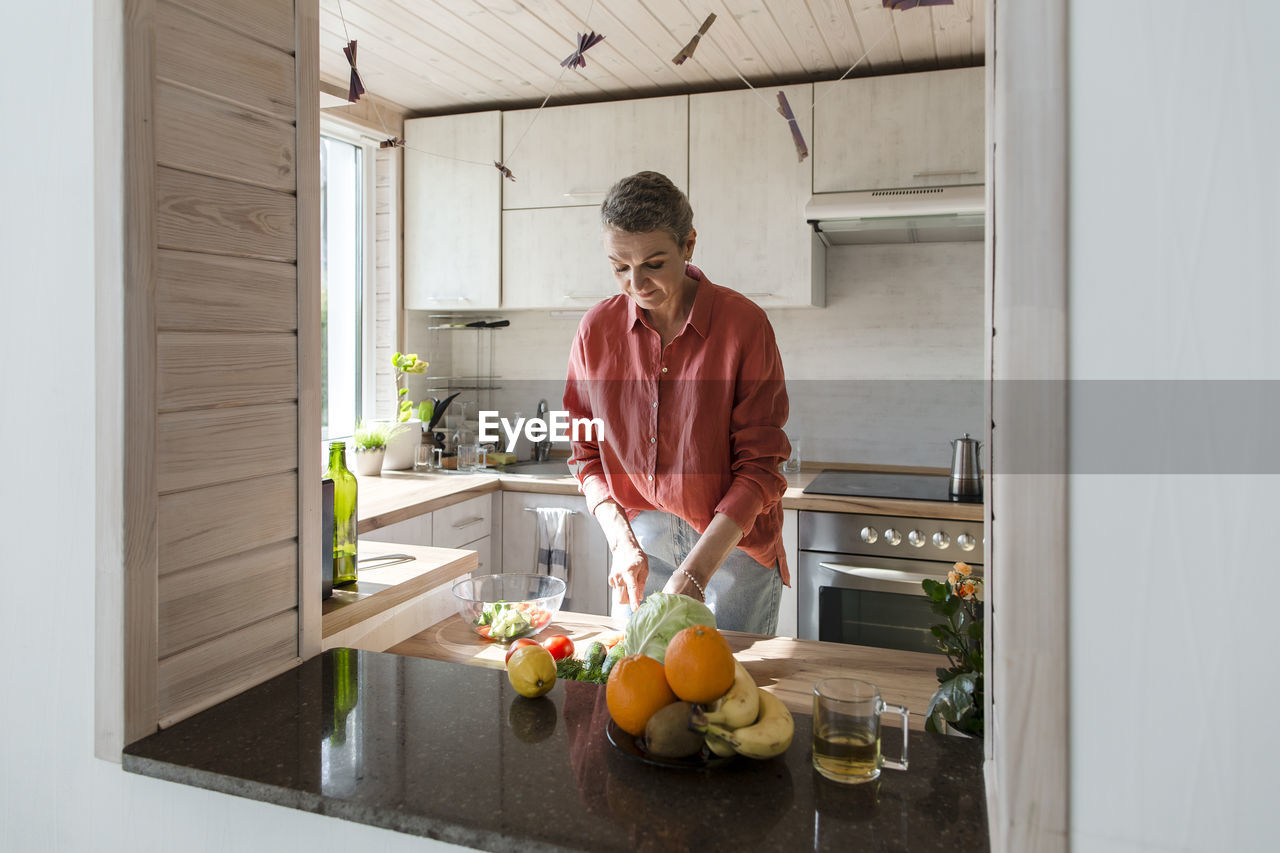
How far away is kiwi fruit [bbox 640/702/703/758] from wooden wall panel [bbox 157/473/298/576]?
532mm

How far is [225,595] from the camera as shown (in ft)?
3.30

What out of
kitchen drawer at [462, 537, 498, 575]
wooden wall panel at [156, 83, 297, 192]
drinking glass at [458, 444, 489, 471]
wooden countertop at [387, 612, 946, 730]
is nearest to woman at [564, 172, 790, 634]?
wooden countertop at [387, 612, 946, 730]

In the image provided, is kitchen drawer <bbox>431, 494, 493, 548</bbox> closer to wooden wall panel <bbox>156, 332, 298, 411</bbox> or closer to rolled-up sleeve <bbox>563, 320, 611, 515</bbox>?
rolled-up sleeve <bbox>563, 320, 611, 515</bbox>

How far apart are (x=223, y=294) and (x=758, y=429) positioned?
45.6 inches

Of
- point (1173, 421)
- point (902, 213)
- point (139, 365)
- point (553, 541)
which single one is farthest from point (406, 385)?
point (1173, 421)

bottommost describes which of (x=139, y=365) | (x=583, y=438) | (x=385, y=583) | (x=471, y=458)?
(x=385, y=583)

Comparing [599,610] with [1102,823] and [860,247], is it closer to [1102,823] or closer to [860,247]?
[860,247]

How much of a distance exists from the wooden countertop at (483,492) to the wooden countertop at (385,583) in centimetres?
93

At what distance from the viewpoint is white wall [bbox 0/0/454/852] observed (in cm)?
90

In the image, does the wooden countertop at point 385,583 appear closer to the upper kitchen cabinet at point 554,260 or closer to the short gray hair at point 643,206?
the short gray hair at point 643,206

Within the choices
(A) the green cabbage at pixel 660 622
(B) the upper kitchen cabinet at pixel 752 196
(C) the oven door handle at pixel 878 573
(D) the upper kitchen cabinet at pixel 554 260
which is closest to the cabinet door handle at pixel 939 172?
(B) the upper kitchen cabinet at pixel 752 196

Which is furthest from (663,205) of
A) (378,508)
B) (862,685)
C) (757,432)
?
(378,508)

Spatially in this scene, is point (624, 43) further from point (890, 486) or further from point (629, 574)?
point (629, 574)

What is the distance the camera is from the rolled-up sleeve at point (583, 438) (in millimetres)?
2031
